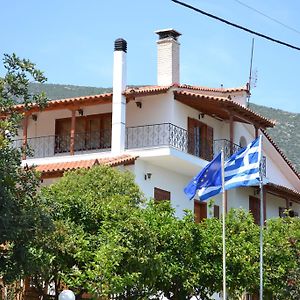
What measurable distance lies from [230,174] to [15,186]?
7352 mm

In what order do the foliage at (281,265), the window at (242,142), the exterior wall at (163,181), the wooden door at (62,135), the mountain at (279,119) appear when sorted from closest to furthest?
the foliage at (281,265)
the exterior wall at (163,181)
the wooden door at (62,135)
the window at (242,142)
the mountain at (279,119)

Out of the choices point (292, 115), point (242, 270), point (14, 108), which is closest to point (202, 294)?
point (242, 270)

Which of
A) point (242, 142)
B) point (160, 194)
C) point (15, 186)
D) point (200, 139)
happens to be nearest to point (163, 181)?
point (160, 194)

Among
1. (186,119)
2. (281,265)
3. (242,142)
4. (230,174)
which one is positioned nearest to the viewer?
(230,174)

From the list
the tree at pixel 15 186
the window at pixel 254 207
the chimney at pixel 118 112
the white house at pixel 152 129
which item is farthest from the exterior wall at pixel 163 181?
the tree at pixel 15 186

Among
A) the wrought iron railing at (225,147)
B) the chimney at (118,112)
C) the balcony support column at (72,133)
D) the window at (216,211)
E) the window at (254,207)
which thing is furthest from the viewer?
the window at (254,207)

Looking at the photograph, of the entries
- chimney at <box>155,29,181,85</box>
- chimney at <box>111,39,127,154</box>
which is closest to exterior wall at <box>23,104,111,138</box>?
chimney at <box>111,39,127,154</box>

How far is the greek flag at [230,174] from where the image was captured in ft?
61.7

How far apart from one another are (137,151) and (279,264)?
739cm

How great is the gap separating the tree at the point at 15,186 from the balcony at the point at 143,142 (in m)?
12.0

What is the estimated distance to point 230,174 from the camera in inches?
754

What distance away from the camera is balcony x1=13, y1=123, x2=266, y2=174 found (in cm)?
2625

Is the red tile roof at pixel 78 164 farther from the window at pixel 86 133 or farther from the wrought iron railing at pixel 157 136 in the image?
the window at pixel 86 133

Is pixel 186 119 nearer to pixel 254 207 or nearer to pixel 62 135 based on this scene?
pixel 62 135
